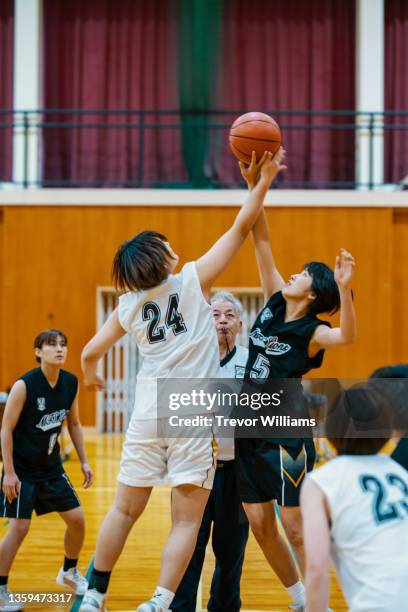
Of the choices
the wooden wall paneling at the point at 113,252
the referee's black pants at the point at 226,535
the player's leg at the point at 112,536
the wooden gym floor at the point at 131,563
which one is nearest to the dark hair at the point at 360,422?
the player's leg at the point at 112,536

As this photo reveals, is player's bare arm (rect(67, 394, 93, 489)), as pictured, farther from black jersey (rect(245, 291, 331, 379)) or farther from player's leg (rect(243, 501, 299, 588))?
black jersey (rect(245, 291, 331, 379))

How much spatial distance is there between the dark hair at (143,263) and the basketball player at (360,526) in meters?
1.16

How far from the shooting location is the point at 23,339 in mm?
11312

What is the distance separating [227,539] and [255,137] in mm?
1960

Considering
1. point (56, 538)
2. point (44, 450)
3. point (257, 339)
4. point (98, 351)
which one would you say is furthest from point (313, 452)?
point (56, 538)

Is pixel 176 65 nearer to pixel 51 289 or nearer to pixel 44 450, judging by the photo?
pixel 51 289

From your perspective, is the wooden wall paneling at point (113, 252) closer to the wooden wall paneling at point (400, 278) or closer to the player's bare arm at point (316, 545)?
the wooden wall paneling at point (400, 278)

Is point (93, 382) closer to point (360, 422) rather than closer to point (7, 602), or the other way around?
point (360, 422)

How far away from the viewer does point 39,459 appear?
4.35 metres

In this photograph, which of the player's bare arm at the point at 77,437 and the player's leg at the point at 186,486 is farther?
the player's bare arm at the point at 77,437

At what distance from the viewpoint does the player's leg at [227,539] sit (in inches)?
159

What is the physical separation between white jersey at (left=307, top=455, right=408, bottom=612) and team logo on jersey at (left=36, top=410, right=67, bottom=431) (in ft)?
7.63

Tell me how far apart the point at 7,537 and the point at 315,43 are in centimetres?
1053

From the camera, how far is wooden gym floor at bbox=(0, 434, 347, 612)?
4.41m
